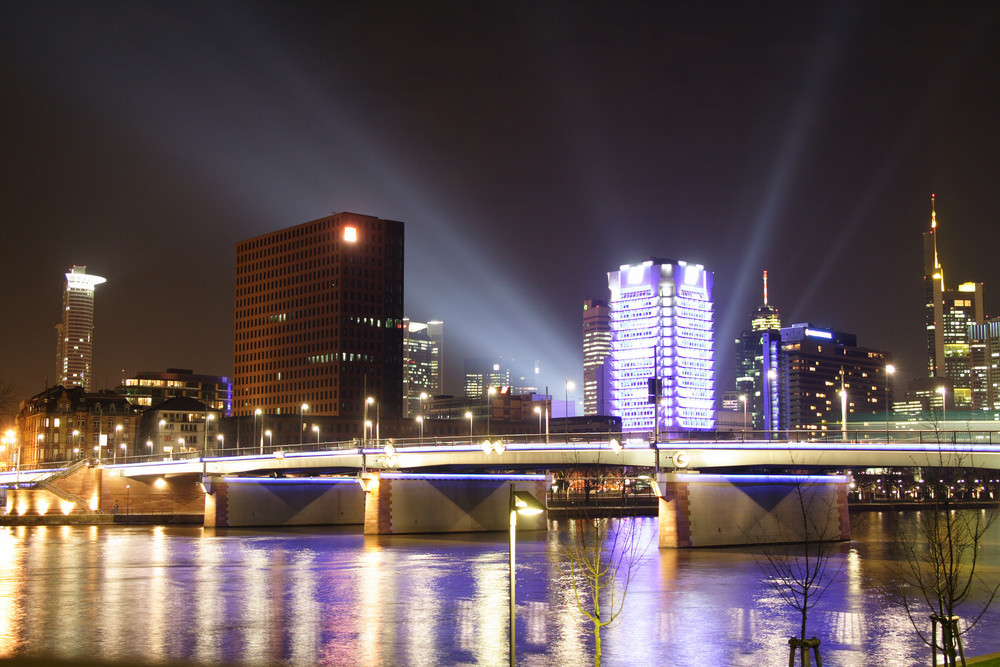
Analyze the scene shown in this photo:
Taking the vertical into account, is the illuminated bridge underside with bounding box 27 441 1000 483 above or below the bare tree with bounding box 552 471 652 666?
above

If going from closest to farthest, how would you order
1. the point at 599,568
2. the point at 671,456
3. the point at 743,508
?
the point at 599,568 < the point at 671,456 < the point at 743,508

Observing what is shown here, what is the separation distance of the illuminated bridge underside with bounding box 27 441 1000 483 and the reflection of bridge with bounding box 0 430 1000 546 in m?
0.11

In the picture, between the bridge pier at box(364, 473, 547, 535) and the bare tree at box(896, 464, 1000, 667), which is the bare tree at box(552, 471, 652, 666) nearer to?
the bare tree at box(896, 464, 1000, 667)

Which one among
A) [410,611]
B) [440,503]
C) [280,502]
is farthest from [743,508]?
[280,502]

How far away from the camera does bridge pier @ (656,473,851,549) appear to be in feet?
281

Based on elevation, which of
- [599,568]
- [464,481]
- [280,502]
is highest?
[464,481]

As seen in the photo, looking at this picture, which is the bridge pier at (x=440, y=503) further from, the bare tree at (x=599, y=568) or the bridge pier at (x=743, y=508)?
the bridge pier at (x=743, y=508)

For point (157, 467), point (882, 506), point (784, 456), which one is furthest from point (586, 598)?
point (882, 506)

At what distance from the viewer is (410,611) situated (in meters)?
48.9

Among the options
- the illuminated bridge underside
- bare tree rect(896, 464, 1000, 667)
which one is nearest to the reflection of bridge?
the illuminated bridge underside

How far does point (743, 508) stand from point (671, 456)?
35.4ft

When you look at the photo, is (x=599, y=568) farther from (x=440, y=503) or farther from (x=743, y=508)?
(x=440, y=503)

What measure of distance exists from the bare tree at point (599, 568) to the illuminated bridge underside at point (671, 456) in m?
5.74

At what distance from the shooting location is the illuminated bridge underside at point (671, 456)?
227ft
